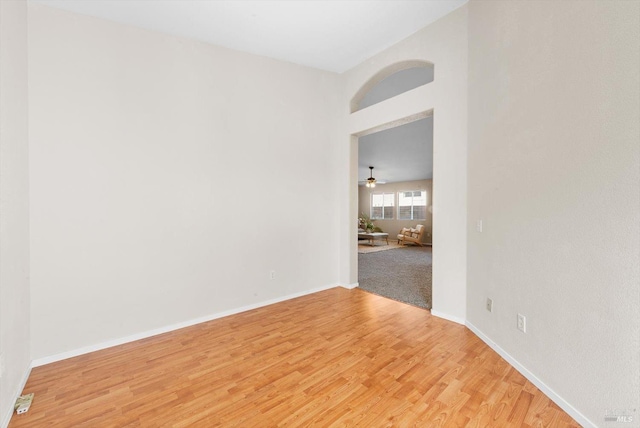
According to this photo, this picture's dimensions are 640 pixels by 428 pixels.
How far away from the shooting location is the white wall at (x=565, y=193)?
1.34 m

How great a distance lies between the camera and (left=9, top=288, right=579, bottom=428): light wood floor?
1.63m

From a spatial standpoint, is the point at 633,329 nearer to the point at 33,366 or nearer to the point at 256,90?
the point at 256,90

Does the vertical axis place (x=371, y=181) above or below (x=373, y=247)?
above

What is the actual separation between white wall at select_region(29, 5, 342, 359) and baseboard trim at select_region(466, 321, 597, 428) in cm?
235

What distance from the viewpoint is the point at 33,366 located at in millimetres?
2240

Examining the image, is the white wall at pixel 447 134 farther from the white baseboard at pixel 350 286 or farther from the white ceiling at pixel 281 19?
the white baseboard at pixel 350 286

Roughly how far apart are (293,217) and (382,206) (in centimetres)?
921

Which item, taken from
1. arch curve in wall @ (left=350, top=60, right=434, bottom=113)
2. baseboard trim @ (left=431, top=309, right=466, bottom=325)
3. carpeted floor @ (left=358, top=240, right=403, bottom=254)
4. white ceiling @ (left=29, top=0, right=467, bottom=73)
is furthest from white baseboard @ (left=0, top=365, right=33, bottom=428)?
carpeted floor @ (left=358, top=240, right=403, bottom=254)

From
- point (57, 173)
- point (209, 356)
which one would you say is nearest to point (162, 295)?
point (209, 356)

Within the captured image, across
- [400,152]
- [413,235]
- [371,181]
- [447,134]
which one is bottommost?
[413,235]

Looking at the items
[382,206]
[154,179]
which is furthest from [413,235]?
[154,179]

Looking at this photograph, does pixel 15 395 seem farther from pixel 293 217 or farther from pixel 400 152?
pixel 400 152

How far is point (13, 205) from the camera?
6.25 feet

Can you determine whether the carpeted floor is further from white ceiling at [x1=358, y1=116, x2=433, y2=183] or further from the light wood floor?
the light wood floor
